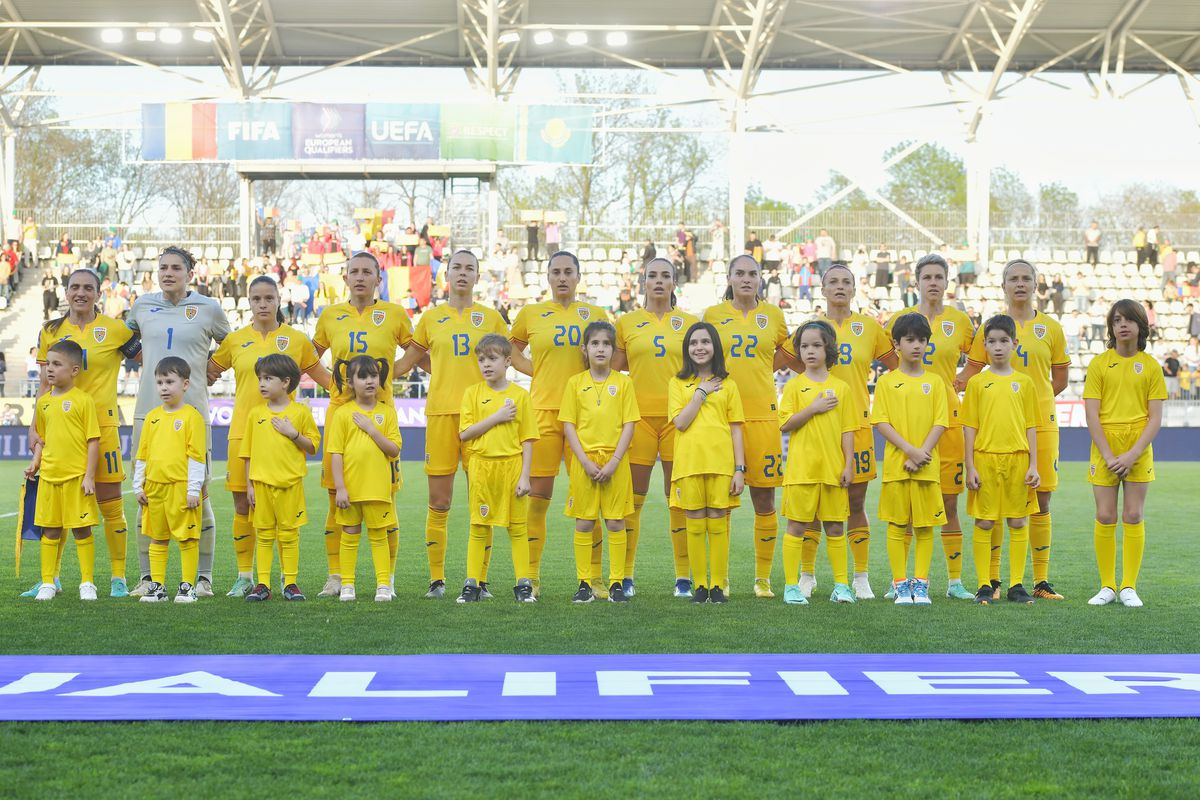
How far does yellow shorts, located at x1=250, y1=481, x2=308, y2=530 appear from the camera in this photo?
22.9ft

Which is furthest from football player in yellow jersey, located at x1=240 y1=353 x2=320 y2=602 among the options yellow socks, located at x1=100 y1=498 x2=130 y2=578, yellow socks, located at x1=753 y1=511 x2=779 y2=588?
yellow socks, located at x1=753 y1=511 x2=779 y2=588

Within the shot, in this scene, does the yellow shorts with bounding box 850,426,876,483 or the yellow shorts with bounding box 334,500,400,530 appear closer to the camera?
the yellow shorts with bounding box 334,500,400,530

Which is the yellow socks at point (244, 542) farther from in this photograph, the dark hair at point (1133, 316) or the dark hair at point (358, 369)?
the dark hair at point (1133, 316)

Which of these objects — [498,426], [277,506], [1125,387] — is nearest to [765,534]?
[498,426]

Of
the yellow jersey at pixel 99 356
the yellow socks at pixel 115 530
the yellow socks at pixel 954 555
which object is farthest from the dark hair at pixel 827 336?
the yellow socks at pixel 115 530

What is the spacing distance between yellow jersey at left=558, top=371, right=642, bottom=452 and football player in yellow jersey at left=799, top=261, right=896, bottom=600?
47.1 inches

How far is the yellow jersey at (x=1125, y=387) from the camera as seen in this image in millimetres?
7016

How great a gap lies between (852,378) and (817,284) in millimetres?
21308

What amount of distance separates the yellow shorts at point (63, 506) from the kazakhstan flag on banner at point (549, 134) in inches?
Result: 861

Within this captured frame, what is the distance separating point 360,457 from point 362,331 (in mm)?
742

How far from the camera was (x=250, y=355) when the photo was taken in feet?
24.0

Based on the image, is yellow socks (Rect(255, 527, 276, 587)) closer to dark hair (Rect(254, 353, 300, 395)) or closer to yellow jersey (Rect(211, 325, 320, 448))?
yellow jersey (Rect(211, 325, 320, 448))

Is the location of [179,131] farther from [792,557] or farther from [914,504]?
[914,504]

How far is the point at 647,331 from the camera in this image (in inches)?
288
